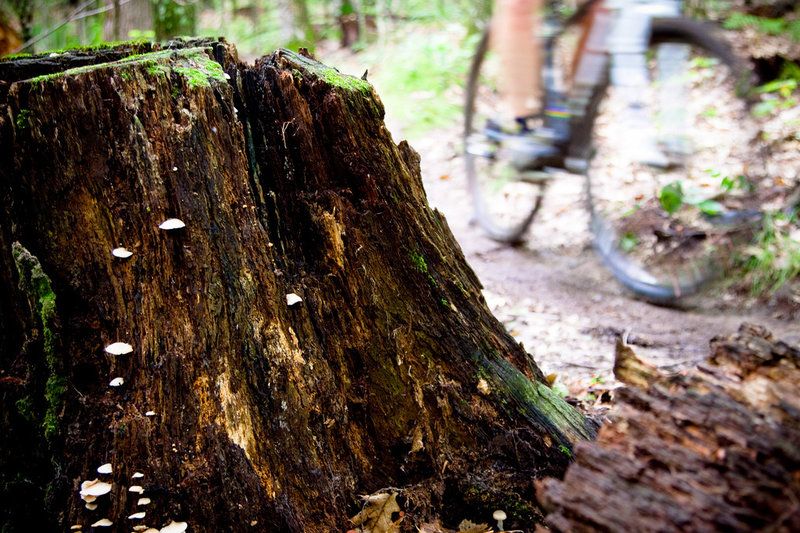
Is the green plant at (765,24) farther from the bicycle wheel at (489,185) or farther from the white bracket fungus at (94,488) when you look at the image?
the white bracket fungus at (94,488)

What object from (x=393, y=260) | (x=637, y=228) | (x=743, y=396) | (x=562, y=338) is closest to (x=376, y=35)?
(x=637, y=228)

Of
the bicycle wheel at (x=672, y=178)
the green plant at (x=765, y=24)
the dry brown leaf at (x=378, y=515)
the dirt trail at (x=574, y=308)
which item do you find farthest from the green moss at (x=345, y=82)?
the green plant at (x=765, y=24)

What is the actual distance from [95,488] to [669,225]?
5088mm

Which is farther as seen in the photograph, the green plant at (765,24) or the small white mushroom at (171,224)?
the green plant at (765,24)

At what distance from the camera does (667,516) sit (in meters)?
1.27

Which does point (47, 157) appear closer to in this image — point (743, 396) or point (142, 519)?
point (142, 519)

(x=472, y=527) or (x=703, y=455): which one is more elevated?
(x=703, y=455)

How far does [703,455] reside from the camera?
1351mm

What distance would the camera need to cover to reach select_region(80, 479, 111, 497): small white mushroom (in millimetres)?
1787

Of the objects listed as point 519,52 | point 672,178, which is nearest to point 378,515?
point 519,52

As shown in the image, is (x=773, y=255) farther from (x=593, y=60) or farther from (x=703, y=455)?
(x=703, y=455)

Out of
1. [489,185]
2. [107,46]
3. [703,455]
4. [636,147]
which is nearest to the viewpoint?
[703,455]

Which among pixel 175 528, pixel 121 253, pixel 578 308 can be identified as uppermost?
pixel 121 253

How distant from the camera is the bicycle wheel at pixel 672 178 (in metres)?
4.34
